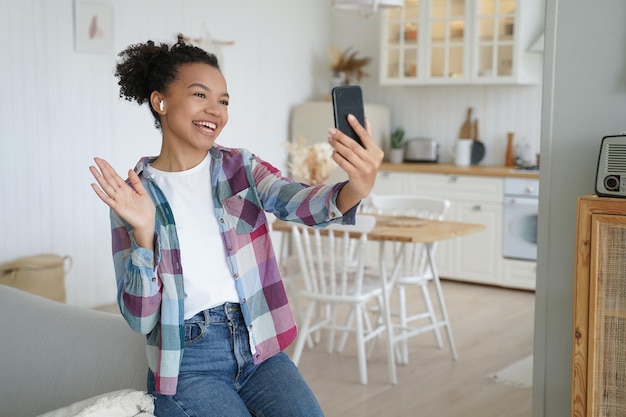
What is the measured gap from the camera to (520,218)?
599 centimetres

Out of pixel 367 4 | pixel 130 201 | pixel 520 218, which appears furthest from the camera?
pixel 520 218

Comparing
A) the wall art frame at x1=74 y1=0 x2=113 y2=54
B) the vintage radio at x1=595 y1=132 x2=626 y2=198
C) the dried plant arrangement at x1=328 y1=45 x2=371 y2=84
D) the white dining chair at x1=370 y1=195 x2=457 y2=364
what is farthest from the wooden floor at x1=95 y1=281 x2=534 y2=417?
the dried plant arrangement at x1=328 y1=45 x2=371 y2=84

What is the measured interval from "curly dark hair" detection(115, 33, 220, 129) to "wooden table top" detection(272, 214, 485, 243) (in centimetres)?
204

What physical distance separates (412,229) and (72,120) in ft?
7.90

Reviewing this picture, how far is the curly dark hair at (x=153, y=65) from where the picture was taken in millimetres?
1962

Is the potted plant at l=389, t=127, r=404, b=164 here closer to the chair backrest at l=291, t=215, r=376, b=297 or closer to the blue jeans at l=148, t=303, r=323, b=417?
the chair backrest at l=291, t=215, r=376, b=297

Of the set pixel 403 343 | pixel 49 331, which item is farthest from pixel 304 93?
pixel 49 331

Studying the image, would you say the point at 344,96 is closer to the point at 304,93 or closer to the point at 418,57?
the point at 418,57

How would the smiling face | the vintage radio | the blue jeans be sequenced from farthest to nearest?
the vintage radio, the smiling face, the blue jeans

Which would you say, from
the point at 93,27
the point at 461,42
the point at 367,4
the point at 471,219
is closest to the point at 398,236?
the point at 367,4

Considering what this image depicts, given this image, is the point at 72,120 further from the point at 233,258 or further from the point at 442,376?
the point at 233,258

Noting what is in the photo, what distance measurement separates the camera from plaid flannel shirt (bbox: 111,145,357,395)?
5.82ft

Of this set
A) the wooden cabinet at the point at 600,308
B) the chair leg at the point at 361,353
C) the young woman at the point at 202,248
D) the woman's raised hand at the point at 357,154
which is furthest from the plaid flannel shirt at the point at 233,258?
the chair leg at the point at 361,353

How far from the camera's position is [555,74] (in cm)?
275
